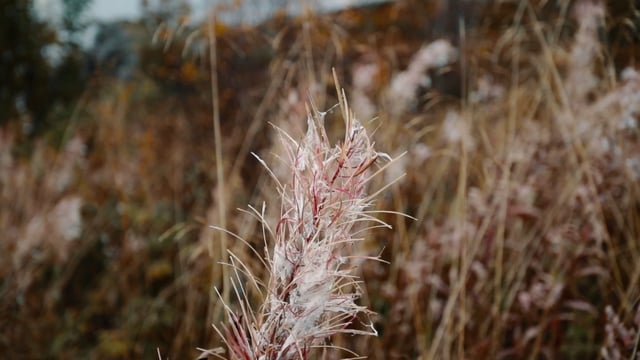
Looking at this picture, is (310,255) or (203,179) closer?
(310,255)

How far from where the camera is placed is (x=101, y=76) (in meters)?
4.34

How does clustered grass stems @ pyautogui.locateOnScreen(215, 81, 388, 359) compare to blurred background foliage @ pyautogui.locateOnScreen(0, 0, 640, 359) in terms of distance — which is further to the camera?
blurred background foliage @ pyautogui.locateOnScreen(0, 0, 640, 359)

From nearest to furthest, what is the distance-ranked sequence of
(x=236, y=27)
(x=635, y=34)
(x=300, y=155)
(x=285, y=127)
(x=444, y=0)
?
(x=300, y=155)
(x=635, y=34)
(x=285, y=127)
(x=236, y=27)
(x=444, y=0)

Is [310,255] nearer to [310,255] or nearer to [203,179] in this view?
[310,255]

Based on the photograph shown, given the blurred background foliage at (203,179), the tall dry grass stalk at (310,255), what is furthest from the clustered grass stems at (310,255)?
the blurred background foliage at (203,179)

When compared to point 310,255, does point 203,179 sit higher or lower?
lower

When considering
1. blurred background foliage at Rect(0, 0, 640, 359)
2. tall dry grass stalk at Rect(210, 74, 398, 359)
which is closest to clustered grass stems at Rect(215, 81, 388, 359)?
tall dry grass stalk at Rect(210, 74, 398, 359)

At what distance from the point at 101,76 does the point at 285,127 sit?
2014 millimetres

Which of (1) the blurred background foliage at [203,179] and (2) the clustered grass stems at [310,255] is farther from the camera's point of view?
(1) the blurred background foliage at [203,179]

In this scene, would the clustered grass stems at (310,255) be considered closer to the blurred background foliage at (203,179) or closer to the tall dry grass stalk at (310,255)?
the tall dry grass stalk at (310,255)

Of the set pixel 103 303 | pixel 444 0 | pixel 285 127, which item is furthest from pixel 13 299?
pixel 444 0

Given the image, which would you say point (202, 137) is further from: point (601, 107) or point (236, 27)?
point (601, 107)

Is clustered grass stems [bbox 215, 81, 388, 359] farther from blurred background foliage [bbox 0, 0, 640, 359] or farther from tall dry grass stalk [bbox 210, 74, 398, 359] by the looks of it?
blurred background foliage [bbox 0, 0, 640, 359]

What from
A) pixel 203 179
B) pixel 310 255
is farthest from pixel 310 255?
pixel 203 179
